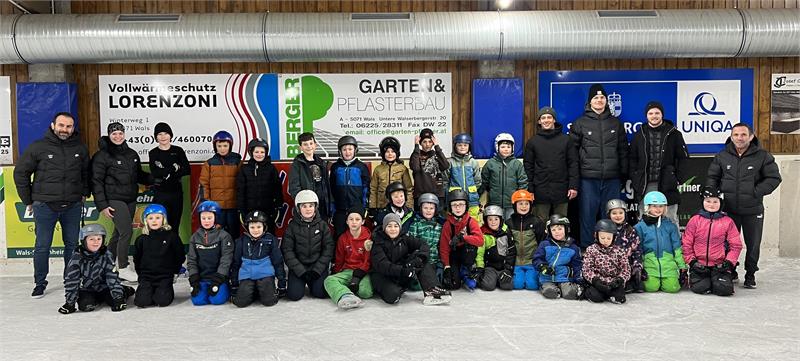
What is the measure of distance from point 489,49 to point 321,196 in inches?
89.7

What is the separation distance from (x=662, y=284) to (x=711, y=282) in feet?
1.31

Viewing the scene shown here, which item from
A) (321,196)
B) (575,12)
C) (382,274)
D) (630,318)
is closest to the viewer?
(630,318)

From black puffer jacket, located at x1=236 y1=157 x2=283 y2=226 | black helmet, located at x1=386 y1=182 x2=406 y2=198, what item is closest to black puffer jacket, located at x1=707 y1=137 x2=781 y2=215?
black helmet, located at x1=386 y1=182 x2=406 y2=198

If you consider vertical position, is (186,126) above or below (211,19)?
below

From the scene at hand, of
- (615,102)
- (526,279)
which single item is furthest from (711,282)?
(615,102)

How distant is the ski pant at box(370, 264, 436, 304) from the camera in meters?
5.23

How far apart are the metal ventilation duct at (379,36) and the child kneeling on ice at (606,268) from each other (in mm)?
2160

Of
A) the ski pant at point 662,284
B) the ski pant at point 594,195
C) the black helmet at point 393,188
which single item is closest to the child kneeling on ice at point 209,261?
the black helmet at point 393,188

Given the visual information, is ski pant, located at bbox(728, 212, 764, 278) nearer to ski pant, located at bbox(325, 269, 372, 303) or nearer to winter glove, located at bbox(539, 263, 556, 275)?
winter glove, located at bbox(539, 263, 556, 275)

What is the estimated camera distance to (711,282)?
18.1 ft

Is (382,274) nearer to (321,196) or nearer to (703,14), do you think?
(321,196)

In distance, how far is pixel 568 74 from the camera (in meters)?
7.35

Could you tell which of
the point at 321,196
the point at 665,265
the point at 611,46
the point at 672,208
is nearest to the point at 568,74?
the point at 611,46

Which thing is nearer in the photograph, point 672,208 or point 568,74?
point 672,208
